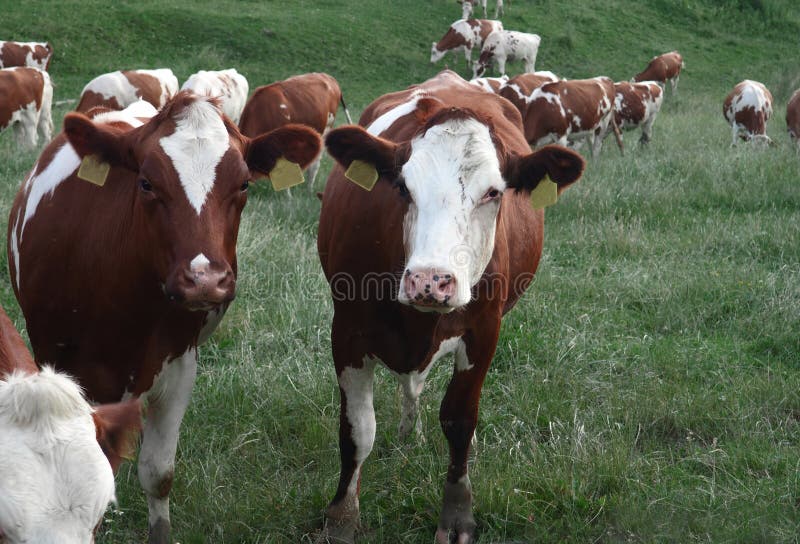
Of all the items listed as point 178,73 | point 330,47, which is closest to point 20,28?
point 178,73

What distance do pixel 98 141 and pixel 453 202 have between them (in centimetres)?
149

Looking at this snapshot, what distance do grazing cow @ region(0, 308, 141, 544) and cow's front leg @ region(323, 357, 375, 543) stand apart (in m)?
1.71

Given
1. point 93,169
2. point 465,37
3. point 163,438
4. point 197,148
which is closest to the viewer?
point 197,148

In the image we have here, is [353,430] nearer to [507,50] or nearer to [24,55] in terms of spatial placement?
[24,55]

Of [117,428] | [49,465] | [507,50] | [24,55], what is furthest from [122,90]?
[507,50]

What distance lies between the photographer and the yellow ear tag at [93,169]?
367cm

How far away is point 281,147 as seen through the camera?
12.9 feet

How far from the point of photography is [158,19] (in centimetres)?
2473

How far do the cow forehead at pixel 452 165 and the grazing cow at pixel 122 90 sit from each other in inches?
473

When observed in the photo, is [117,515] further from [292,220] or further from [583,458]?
[292,220]

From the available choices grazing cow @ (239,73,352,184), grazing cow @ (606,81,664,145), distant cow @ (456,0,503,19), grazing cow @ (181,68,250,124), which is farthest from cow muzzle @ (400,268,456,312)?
distant cow @ (456,0,503,19)

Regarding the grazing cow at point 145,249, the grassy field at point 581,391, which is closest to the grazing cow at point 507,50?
the grassy field at point 581,391

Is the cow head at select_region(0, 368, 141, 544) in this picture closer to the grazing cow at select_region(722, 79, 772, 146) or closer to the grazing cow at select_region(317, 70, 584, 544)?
the grazing cow at select_region(317, 70, 584, 544)

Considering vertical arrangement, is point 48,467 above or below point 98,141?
below
